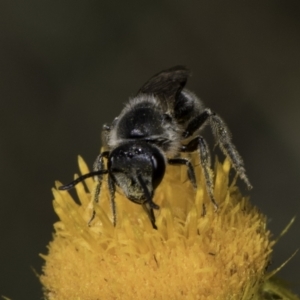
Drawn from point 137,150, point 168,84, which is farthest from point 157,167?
point 168,84

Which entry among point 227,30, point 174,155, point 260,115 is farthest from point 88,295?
point 227,30

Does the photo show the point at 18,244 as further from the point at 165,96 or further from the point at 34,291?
the point at 165,96

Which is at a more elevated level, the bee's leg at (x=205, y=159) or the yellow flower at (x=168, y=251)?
the bee's leg at (x=205, y=159)

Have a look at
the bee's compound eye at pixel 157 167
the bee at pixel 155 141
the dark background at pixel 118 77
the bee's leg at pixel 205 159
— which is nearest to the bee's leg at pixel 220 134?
the bee at pixel 155 141

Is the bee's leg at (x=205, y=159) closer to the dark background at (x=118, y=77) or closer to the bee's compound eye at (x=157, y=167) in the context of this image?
the bee's compound eye at (x=157, y=167)

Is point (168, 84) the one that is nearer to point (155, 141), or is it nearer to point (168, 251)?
point (155, 141)

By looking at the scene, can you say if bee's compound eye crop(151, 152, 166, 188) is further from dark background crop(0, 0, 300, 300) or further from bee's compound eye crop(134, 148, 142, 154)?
dark background crop(0, 0, 300, 300)
